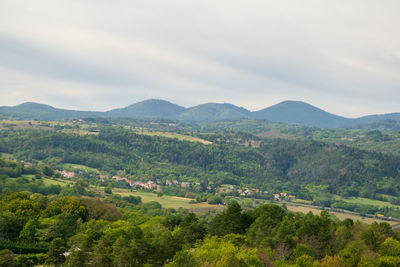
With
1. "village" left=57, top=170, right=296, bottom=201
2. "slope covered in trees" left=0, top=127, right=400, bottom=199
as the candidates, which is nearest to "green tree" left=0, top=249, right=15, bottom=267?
"village" left=57, top=170, right=296, bottom=201

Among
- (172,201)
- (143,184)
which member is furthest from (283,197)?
(143,184)

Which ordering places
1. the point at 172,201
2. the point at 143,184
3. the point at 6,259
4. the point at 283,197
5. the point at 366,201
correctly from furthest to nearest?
1. the point at 283,197
2. the point at 366,201
3. the point at 143,184
4. the point at 172,201
5. the point at 6,259

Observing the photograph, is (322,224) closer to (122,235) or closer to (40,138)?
(122,235)

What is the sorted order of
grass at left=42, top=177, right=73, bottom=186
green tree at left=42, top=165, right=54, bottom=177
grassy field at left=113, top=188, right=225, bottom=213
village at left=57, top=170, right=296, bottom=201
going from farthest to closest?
village at left=57, top=170, right=296, bottom=201 → green tree at left=42, top=165, right=54, bottom=177 → grassy field at left=113, top=188, right=225, bottom=213 → grass at left=42, top=177, right=73, bottom=186

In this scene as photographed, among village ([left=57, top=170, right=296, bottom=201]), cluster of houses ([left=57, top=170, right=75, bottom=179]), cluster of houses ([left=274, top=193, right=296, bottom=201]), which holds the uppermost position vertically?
cluster of houses ([left=57, top=170, right=75, bottom=179])

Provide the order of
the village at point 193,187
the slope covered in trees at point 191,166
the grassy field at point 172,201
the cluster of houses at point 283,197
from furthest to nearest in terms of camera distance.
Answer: the slope covered in trees at point 191,166
the cluster of houses at point 283,197
the village at point 193,187
the grassy field at point 172,201

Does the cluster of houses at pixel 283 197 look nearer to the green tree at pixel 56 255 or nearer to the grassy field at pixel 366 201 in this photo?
the grassy field at pixel 366 201

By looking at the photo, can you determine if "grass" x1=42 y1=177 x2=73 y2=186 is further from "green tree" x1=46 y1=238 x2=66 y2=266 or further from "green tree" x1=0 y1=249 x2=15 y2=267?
"green tree" x1=0 y1=249 x2=15 y2=267

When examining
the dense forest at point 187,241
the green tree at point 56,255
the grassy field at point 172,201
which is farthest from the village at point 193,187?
the green tree at point 56,255

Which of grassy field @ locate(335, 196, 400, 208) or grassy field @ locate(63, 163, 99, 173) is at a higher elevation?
grassy field @ locate(63, 163, 99, 173)

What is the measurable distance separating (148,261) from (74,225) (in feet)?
61.3

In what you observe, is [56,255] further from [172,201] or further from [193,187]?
[193,187]

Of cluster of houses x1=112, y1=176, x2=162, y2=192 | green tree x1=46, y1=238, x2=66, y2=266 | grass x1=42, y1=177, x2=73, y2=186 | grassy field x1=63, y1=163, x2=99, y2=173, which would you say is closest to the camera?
green tree x1=46, y1=238, x2=66, y2=266

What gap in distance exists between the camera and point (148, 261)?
128 ft
